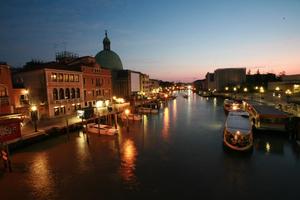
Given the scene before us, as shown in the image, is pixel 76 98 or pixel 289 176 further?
pixel 76 98

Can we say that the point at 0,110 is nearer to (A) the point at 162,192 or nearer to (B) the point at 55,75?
(B) the point at 55,75

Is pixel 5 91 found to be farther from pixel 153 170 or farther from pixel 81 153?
pixel 153 170

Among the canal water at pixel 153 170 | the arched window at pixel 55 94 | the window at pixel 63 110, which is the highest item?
the arched window at pixel 55 94

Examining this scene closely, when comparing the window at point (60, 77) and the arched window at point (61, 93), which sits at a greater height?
the window at point (60, 77)

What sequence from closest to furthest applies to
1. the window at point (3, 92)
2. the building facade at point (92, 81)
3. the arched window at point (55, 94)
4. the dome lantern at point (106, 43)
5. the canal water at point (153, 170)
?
the canal water at point (153, 170) → the window at point (3, 92) → the arched window at point (55, 94) → the building facade at point (92, 81) → the dome lantern at point (106, 43)

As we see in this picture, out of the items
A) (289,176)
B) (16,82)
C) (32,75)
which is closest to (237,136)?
(289,176)

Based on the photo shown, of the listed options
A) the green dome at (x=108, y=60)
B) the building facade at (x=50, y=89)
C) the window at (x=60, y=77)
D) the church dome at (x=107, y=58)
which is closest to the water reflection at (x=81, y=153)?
the building facade at (x=50, y=89)

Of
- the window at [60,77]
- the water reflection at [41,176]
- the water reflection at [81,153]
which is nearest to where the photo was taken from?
the water reflection at [41,176]

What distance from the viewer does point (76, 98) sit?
148ft

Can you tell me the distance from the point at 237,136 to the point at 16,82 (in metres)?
44.9

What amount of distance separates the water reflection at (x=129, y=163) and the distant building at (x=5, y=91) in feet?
65.8

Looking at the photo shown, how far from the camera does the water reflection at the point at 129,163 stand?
56.3 ft

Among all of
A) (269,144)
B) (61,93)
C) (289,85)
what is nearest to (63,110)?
(61,93)

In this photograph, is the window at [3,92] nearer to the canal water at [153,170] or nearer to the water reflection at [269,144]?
the canal water at [153,170]
